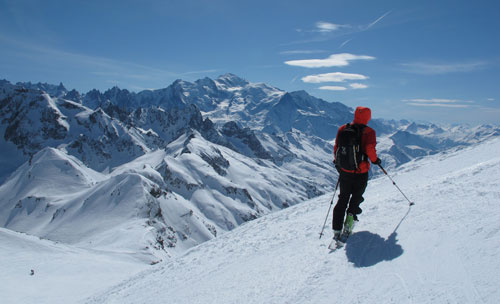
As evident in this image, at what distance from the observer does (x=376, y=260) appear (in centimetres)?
698

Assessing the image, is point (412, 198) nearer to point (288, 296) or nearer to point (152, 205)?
point (288, 296)

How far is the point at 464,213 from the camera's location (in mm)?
7590

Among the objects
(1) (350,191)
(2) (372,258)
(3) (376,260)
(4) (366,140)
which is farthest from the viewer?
(1) (350,191)

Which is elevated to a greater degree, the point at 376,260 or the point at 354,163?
the point at 354,163

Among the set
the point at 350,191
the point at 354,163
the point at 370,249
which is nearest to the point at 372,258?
the point at 370,249

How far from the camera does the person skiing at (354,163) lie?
27.0ft

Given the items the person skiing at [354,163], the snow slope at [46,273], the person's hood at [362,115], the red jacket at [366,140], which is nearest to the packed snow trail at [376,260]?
the person skiing at [354,163]

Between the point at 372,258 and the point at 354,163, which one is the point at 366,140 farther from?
the point at 372,258

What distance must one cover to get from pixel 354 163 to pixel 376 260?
245 cm

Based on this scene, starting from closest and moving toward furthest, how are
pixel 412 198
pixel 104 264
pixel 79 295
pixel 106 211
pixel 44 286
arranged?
pixel 412 198 < pixel 79 295 < pixel 44 286 < pixel 104 264 < pixel 106 211

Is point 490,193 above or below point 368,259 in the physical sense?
above

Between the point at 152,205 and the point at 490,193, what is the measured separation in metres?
126

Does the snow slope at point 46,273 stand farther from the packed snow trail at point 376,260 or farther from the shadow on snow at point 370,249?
the shadow on snow at point 370,249

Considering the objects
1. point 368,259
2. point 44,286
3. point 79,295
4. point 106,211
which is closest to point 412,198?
point 368,259
